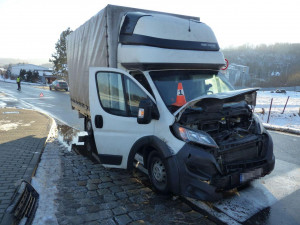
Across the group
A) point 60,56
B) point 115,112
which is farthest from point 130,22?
point 60,56

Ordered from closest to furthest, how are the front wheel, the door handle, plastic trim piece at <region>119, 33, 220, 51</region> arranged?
the front wheel → plastic trim piece at <region>119, 33, 220, 51</region> → the door handle

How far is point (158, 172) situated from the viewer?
3787 mm

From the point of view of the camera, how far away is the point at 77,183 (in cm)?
441

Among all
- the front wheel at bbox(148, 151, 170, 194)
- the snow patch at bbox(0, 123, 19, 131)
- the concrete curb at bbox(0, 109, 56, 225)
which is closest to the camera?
the concrete curb at bbox(0, 109, 56, 225)

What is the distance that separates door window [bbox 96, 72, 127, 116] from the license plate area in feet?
6.92

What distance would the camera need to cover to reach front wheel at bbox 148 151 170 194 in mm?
3604

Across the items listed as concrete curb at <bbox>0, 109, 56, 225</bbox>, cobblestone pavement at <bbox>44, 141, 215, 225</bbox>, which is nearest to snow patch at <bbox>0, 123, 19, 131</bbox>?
concrete curb at <bbox>0, 109, 56, 225</bbox>

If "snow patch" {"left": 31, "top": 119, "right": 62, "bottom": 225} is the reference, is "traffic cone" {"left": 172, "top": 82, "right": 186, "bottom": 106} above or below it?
above

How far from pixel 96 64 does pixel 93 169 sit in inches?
91.6

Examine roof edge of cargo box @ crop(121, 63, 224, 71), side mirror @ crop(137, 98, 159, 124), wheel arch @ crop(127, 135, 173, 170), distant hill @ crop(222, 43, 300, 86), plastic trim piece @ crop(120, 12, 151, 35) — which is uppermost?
distant hill @ crop(222, 43, 300, 86)

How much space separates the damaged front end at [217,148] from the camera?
325cm

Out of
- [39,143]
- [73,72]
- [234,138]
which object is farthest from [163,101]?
[73,72]

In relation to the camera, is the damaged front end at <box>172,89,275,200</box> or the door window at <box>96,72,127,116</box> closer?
the damaged front end at <box>172,89,275,200</box>

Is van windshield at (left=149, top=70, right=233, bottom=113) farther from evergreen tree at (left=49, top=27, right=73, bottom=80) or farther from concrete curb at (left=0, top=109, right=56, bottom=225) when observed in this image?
evergreen tree at (left=49, top=27, right=73, bottom=80)
